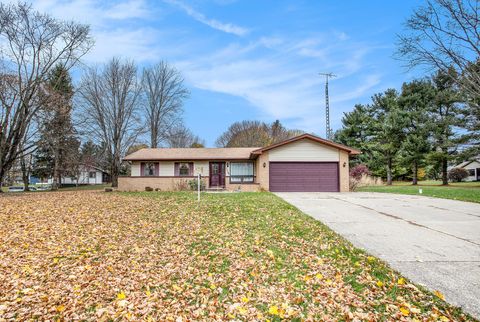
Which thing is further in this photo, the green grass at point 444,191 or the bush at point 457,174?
the bush at point 457,174

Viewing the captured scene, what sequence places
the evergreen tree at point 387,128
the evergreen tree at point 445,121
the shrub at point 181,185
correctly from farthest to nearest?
1. the evergreen tree at point 387,128
2. the evergreen tree at point 445,121
3. the shrub at point 181,185

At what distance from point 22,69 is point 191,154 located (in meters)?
11.7

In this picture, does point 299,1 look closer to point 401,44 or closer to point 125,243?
point 401,44

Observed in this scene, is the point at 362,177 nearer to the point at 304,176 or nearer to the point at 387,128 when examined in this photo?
the point at 387,128

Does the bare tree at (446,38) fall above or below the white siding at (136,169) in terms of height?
above

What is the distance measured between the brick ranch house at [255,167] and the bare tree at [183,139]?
14.2m

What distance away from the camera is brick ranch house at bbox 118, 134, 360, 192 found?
1798 centimetres

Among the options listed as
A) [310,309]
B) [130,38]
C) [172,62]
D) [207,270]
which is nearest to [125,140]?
[172,62]

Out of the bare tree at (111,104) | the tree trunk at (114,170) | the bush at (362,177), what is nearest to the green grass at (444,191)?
the bush at (362,177)

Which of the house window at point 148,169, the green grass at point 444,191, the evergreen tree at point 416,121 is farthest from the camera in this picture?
the evergreen tree at point 416,121

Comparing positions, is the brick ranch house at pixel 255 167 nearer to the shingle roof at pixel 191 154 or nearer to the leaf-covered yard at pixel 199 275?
the shingle roof at pixel 191 154

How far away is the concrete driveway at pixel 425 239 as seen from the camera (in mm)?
3840

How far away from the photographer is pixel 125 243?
5.92 m

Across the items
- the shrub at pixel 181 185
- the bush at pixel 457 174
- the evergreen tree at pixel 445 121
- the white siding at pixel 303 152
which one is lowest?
the shrub at pixel 181 185
